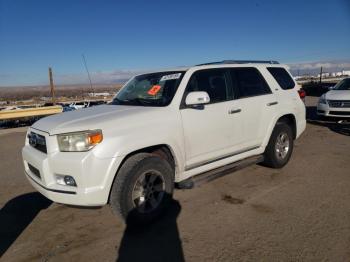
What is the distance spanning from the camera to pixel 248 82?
5086 mm

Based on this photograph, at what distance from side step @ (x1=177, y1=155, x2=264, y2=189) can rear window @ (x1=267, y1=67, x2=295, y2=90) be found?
1.58 metres

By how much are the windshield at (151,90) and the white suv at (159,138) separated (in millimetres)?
18

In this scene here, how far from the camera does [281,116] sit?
18.2ft

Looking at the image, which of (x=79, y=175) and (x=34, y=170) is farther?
(x=34, y=170)

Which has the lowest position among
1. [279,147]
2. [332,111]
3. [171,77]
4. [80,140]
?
[332,111]

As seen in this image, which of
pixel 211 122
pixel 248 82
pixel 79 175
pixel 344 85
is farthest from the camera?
pixel 344 85

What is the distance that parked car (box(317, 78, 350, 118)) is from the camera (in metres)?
9.85

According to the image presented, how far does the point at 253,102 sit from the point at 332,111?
6.49m

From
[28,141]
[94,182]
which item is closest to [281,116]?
[94,182]

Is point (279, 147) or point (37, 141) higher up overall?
point (37, 141)

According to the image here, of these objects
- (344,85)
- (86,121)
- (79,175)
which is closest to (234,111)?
(86,121)

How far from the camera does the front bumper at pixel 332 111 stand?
984 cm

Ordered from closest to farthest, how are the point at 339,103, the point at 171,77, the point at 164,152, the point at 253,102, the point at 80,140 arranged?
the point at 80,140, the point at 164,152, the point at 171,77, the point at 253,102, the point at 339,103

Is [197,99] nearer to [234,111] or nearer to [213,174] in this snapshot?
[234,111]
